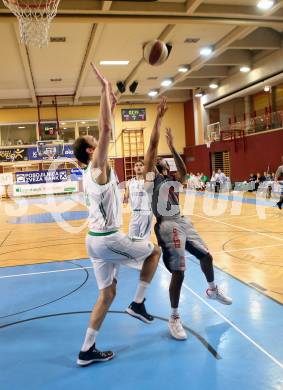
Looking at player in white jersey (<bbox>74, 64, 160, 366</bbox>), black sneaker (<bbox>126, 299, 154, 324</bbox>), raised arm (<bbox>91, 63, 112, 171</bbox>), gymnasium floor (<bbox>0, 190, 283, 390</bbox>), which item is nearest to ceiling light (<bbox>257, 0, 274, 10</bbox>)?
gymnasium floor (<bbox>0, 190, 283, 390</bbox>)

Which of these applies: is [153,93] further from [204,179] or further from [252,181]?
[252,181]

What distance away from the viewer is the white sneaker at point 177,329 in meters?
3.61

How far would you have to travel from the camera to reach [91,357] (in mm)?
3252

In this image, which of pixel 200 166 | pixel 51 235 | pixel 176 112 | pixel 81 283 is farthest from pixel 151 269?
pixel 176 112

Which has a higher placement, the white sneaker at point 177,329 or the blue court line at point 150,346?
the white sneaker at point 177,329

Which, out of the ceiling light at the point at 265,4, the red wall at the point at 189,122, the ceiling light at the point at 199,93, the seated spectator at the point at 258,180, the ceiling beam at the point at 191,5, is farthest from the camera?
the red wall at the point at 189,122

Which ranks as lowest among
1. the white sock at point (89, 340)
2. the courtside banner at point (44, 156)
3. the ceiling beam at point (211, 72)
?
the white sock at point (89, 340)

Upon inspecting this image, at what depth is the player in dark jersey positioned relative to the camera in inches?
146

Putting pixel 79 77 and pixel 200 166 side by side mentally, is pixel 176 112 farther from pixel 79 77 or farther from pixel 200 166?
pixel 79 77

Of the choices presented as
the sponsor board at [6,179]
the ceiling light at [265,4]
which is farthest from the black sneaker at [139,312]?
the sponsor board at [6,179]

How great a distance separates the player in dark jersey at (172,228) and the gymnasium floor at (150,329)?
264 millimetres

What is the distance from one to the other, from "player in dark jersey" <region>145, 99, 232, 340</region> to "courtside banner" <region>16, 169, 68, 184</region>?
21.9 meters

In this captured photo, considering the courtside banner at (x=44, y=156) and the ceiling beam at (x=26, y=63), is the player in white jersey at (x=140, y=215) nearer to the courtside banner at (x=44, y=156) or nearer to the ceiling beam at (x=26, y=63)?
the ceiling beam at (x=26, y=63)

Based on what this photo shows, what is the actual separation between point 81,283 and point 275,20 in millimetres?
11516
